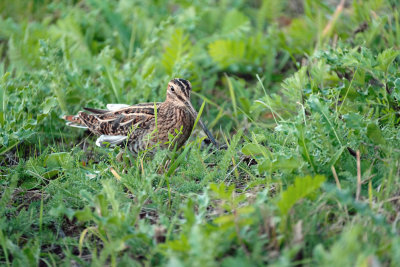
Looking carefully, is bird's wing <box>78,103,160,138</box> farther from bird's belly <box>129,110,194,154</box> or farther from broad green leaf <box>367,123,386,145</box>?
broad green leaf <box>367,123,386,145</box>

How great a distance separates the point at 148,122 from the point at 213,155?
70 centimetres

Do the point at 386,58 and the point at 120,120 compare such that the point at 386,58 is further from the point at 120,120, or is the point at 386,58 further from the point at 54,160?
the point at 54,160

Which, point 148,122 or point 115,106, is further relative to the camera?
point 115,106

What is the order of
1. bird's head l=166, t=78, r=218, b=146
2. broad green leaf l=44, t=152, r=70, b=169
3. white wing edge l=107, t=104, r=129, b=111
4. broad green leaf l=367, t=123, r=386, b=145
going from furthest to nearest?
white wing edge l=107, t=104, r=129, b=111 → bird's head l=166, t=78, r=218, b=146 → broad green leaf l=44, t=152, r=70, b=169 → broad green leaf l=367, t=123, r=386, b=145

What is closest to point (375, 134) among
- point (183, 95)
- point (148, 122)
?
point (183, 95)

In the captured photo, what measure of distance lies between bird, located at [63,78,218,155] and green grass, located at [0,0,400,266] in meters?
0.20

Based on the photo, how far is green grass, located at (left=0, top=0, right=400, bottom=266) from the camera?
9.29ft

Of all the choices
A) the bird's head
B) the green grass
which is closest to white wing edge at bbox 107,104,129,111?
the green grass

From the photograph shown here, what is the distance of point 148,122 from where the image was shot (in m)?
4.59

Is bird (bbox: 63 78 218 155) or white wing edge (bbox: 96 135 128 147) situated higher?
bird (bbox: 63 78 218 155)

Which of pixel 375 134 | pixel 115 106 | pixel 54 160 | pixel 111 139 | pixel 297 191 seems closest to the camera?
pixel 297 191

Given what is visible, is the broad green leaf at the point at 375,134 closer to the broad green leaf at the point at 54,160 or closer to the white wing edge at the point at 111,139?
the white wing edge at the point at 111,139

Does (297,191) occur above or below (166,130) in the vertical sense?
above

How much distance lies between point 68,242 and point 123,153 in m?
1.29
